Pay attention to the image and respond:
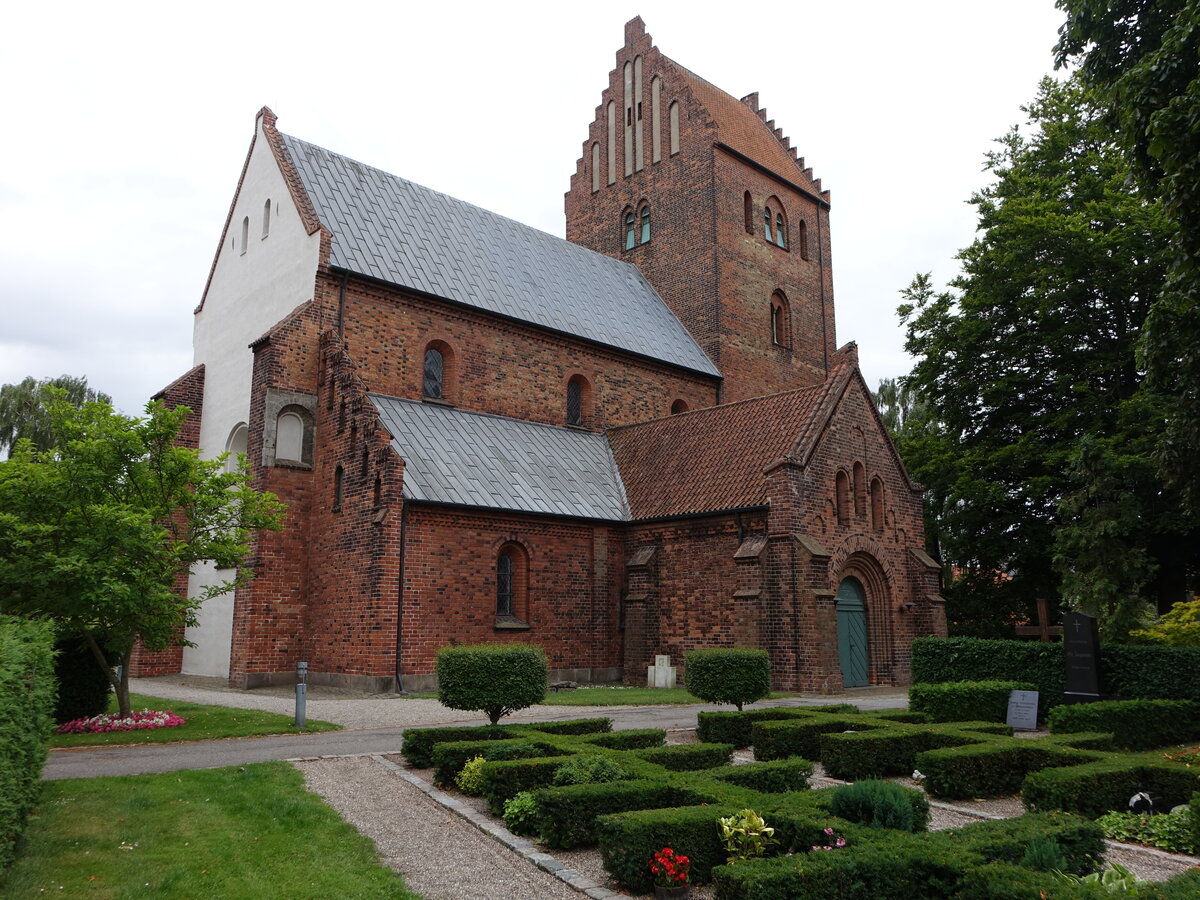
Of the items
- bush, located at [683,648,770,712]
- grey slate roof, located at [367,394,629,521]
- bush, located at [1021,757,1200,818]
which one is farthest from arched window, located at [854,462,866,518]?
bush, located at [1021,757,1200,818]

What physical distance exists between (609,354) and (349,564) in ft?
38.3

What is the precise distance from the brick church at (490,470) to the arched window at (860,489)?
0.08 m

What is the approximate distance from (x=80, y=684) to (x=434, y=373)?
12416mm

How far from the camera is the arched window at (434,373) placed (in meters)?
24.8

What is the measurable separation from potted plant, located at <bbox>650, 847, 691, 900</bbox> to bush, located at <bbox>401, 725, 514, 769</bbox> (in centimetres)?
529

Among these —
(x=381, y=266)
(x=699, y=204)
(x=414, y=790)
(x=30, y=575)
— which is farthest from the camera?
(x=699, y=204)

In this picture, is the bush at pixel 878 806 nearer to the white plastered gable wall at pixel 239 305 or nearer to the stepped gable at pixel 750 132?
the white plastered gable wall at pixel 239 305

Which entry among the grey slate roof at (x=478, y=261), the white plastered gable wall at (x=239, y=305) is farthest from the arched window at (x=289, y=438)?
the grey slate roof at (x=478, y=261)

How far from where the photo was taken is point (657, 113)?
1383 inches

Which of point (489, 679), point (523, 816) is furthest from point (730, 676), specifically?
point (523, 816)

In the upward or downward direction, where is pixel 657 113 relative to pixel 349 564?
upward

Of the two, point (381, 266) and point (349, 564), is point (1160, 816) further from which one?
point (381, 266)

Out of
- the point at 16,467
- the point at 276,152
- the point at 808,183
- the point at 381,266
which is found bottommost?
the point at 16,467

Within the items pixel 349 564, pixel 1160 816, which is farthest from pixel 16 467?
pixel 1160 816
